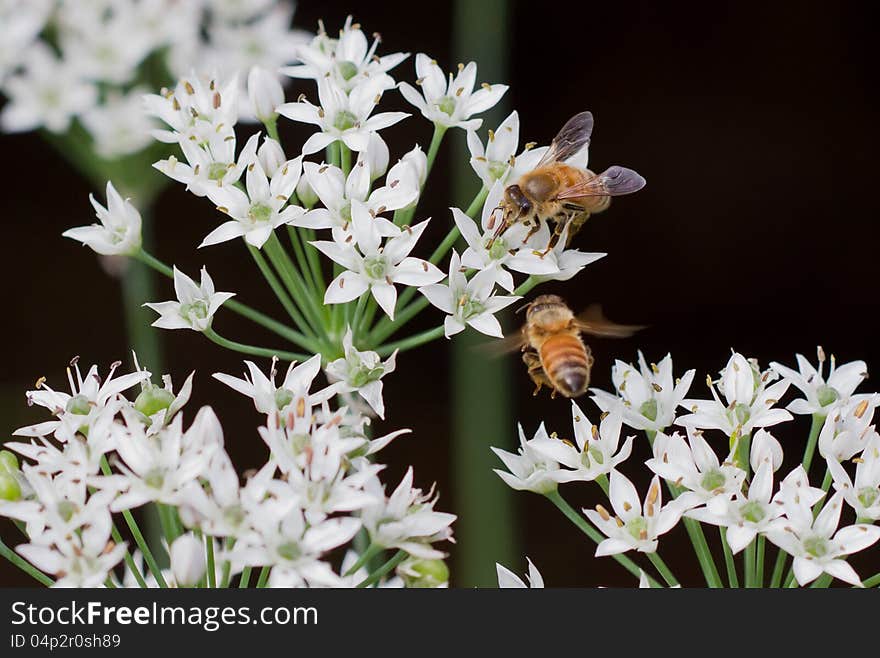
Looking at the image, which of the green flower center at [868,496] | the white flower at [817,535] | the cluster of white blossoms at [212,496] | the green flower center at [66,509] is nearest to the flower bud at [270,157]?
the cluster of white blossoms at [212,496]

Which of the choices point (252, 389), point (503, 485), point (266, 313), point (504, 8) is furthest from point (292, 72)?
point (266, 313)

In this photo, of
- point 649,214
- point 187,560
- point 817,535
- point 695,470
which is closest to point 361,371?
point 187,560

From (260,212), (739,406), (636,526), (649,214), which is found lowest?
(636,526)

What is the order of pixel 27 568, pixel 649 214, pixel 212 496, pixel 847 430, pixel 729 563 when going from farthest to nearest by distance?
pixel 649 214 < pixel 847 430 < pixel 729 563 < pixel 27 568 < pixel 212 496

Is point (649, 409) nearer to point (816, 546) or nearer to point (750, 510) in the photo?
point (750, 510)

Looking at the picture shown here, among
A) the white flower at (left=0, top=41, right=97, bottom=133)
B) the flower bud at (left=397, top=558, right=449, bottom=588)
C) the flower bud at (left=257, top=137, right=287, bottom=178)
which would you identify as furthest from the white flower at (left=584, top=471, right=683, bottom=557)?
the white flower at (left=0, top=41, right=97, bottom=133)

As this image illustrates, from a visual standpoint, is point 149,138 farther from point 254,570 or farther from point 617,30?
point 617,30
